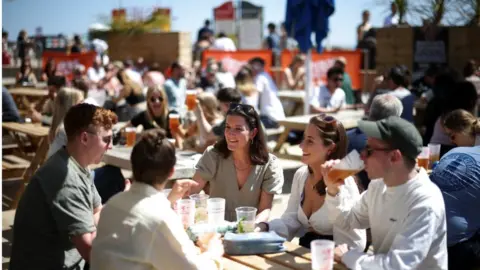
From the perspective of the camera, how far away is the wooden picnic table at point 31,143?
7637 millimetres

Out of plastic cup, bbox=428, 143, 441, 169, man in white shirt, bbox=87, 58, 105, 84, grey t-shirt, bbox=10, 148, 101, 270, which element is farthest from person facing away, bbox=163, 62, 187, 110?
grey t-shirt, bbox=10, 148, 101, 270

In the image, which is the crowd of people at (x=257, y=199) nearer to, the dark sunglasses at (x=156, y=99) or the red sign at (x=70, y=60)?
the dark sunglasses at (x=156, y=99)

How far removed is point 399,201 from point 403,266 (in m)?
0.28

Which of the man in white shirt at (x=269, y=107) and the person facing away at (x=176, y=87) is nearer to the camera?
the man in white shirt at (x=269, y=107)

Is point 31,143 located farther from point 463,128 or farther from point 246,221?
point 246,221

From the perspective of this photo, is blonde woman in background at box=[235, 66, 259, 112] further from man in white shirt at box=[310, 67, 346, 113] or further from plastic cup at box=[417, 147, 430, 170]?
plastic cup at box=[417, 147, 430, 170]

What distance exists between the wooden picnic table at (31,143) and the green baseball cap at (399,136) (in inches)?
212

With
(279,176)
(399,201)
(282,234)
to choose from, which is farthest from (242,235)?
(279,176)

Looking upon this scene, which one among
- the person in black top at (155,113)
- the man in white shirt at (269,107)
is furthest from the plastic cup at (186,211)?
the man in white shirt at (269,107)

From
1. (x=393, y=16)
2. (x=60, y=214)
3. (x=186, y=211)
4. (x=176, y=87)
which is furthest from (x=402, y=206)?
(x=393, y=16)

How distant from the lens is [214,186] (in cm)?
456

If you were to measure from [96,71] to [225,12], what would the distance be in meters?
10.3

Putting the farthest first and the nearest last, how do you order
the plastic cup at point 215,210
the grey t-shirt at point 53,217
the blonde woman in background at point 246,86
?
the blonde woman in background at point 246,86, the plastic cup at point 215,210, the grey t-shirt at point 53,217

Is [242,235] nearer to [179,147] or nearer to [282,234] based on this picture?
[282,234]
